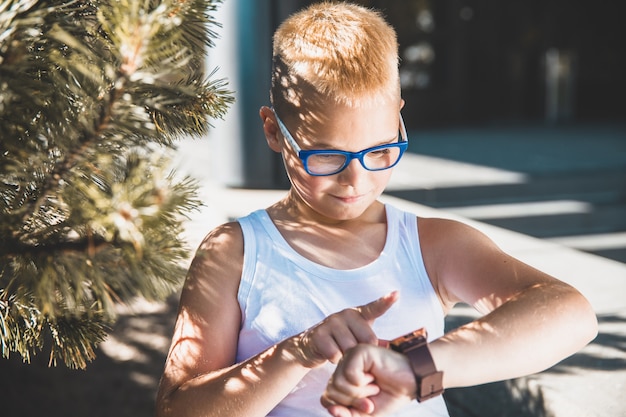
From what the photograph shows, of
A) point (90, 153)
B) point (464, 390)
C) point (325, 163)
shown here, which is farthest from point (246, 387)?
point (464, 390)

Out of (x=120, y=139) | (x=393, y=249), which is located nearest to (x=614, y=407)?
(x=393, y=249)

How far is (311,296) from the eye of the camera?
1.74 metres

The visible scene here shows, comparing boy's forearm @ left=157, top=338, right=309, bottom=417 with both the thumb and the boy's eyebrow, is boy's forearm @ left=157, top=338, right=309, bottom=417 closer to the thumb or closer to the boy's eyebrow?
the thumb

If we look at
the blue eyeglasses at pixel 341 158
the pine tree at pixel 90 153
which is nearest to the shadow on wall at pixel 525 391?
the blue eyeglasses at pixel 341 158

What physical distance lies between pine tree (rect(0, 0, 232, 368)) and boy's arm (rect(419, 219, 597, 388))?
660 millimetres

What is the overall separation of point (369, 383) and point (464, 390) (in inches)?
58.1

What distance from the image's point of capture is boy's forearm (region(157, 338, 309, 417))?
1.45 m

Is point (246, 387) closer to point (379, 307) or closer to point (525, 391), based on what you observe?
point (379, 307)

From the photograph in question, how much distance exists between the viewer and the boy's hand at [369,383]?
4.27 ft

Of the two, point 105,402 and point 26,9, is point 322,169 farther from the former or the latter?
point 105,402

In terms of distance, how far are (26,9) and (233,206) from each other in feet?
17.2

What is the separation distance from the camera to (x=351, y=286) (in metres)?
1.76

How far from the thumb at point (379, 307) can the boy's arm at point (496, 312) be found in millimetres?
155

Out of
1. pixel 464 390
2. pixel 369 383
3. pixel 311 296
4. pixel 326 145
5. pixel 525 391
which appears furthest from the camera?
pixel 464 390
